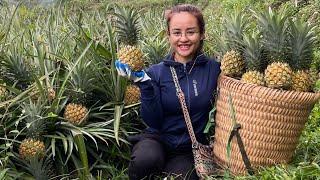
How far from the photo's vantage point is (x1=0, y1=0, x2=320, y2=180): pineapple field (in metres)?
3.01

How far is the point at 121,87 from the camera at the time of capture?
406cm

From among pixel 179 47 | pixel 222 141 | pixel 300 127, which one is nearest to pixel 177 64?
pixel 179 47

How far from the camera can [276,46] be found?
9.82ft

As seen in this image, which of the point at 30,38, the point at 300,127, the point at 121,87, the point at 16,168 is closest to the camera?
the point at 300,127

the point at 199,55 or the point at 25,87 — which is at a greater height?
the point at 199,55

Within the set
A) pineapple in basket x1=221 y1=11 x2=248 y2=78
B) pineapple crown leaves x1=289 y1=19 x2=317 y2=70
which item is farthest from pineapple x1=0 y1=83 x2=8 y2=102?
pineapple crown leaves x1=289 y1=19 x2=317 y2=70

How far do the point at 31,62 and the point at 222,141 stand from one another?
1934mm

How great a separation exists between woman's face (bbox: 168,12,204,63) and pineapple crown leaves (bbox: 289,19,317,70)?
2.21 feet

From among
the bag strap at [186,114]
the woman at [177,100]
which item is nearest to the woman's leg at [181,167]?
the woman at [177,100]

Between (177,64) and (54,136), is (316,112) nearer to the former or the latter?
(177,64)

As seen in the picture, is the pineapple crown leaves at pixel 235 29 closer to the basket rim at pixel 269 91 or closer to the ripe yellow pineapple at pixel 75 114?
the basket rim at pixel 269 91

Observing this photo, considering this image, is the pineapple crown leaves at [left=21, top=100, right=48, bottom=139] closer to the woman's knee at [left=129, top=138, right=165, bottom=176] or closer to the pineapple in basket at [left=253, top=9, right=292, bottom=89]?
the woman's knee at [left=129, top=138, right=165, bottom=176]

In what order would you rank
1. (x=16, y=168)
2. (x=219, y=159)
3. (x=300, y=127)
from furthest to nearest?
1. (x=16, y=168)
2. (x=219, y=159)
3. (x=300, y=127)

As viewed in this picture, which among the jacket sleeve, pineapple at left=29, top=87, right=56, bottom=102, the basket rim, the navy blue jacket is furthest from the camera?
pineapple at left=29, top=87, right=56, bottom=102
